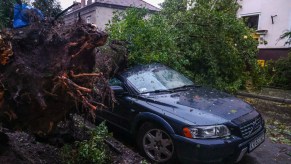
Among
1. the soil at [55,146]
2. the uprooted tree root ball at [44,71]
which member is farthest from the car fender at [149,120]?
the uprooted tree root ball at [44,71]

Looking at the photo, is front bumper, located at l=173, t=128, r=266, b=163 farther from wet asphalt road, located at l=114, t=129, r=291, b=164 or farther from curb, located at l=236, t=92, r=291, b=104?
curb, located at l=236, t=92, r=291, b=104

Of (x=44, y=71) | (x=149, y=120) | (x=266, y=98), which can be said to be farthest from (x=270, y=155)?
(x=266, y=98)

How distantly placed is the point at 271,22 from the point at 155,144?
489 inches

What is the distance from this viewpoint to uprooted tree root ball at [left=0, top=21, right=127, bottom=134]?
2.32 meters

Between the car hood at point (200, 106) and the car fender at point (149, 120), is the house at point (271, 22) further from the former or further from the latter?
the car fender at point (149, 120)

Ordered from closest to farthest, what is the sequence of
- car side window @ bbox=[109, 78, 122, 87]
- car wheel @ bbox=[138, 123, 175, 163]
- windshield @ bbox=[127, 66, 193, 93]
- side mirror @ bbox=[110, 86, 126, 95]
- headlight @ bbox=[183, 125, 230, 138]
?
headlight @ bbox=[183, 125, 230, 138] → car wheel @ bbox=[138, 123, 175, 163] → side mirror @ bbox=[110, 86, 126, 95] → windshield @ bbox=[127, 66, 193, 93] → car side window @ bbox=[109, 78, 122, 87]

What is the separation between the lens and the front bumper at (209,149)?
3.37m

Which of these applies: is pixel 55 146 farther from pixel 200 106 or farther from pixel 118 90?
pixel 200 106

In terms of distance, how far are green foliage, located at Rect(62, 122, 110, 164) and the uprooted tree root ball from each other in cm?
54

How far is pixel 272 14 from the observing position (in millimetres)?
13688

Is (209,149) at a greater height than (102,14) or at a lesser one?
lesser

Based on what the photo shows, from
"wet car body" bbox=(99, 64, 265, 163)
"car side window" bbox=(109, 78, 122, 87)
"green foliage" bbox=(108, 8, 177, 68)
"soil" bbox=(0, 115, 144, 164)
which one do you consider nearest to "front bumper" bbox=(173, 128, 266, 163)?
"wet car body" bbox=(99, 64, 265, 163)

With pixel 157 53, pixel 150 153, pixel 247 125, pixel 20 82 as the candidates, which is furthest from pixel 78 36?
pixel 157 53

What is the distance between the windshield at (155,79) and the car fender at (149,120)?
0.52 metres
